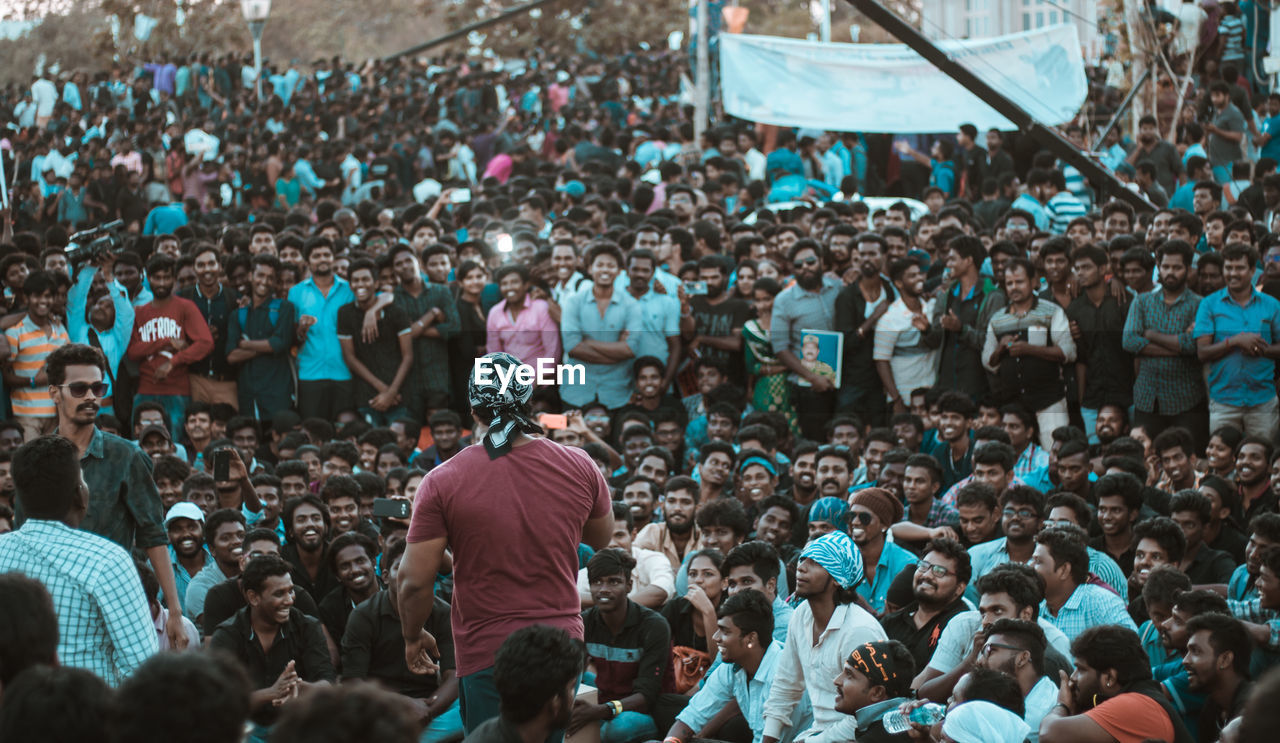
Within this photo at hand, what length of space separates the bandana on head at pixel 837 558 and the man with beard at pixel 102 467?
98.7 inches

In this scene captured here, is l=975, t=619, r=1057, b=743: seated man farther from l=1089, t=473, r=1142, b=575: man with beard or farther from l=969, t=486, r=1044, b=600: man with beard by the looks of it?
l=1089, t=473, r=1142, b=575: man with beard

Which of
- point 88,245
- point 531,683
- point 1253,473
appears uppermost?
point 88,245

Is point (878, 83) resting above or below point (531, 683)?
above

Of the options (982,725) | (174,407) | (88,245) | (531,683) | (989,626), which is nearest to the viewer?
(531,683)

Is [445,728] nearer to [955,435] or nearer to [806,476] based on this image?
[806,476]

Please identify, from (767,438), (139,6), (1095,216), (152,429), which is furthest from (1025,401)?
(139,6)

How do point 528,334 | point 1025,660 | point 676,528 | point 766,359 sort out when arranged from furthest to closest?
point 528,334, point 766,359, point 676,528, point 1025,660

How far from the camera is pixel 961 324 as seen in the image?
10234mm

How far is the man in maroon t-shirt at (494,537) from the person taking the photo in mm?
4641

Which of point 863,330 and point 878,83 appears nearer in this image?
point 863,330

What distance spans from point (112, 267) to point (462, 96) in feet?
49.6

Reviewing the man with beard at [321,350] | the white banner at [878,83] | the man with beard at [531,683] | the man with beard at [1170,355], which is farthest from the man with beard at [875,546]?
the white banner at [878,83]

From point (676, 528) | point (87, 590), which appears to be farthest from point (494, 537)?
point (676, 528)

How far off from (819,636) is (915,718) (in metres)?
0.90
